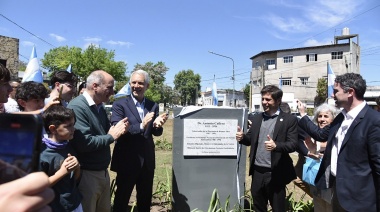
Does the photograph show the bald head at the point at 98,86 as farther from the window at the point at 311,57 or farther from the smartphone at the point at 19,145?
the window at the point at 311,57

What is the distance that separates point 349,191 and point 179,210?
2226 mm

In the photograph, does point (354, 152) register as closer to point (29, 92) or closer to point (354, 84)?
point (354, 84)

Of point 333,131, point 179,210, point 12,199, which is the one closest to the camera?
point 12,199

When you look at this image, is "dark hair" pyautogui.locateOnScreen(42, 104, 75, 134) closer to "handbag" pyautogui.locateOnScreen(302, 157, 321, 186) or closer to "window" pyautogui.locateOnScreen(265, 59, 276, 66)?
"handbag" pyautogui.locateOnScreen(302, 157, 321, 186)

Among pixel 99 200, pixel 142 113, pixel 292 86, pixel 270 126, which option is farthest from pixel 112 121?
pixel 292 86

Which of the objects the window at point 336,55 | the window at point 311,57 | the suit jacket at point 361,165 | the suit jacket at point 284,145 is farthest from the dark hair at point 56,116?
the window at point 311,57

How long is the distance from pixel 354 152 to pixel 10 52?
1859 centimetres

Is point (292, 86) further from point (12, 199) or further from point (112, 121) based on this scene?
point (12, 199)

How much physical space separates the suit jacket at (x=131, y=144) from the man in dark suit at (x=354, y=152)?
2.01 metres

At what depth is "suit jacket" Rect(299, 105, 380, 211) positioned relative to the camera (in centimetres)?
264

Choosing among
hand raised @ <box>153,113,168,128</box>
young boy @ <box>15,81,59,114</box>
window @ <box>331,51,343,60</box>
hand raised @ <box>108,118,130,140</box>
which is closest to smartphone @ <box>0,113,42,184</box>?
hand raised @ <box>108,118,130,140</box>

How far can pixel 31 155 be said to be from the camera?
707mm

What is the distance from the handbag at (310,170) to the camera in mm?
3498

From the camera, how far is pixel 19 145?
0.71 meters
